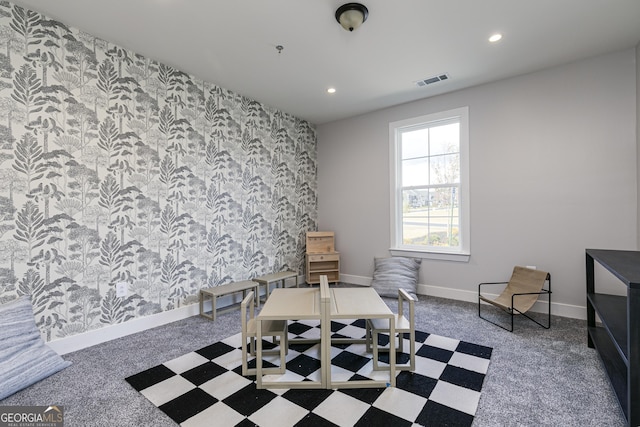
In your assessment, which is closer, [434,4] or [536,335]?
[434,4]

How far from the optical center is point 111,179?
107 inches

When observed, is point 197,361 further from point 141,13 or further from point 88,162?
point 141,13

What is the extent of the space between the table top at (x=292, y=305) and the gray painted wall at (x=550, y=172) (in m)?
2.34

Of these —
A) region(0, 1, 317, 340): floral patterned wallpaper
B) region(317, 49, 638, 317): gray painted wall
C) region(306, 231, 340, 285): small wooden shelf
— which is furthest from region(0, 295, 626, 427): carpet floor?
region(306, 231, 340, 285): small wooden shelf

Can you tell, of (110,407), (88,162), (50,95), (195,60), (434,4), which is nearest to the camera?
(110,407)

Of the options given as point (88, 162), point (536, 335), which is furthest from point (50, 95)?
point (536, 335)

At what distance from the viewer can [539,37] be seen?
2619 mm

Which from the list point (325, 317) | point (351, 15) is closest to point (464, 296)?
point (325, 317)

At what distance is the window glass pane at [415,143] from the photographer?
4105 mm

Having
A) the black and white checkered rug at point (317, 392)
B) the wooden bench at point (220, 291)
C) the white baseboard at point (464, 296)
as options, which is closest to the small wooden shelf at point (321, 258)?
the white baseboard at point (464, 296)

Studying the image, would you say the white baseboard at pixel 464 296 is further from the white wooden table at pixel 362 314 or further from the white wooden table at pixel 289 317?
the white wooden table at pixel 289 317

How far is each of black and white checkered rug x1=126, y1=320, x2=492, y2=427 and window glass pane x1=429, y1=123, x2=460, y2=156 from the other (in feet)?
8.08

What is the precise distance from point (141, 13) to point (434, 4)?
7.33 ft

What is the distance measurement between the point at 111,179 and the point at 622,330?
395cm
